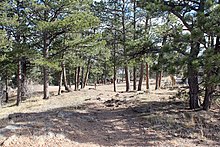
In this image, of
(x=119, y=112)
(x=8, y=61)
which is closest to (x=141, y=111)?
(x=119, y=112)

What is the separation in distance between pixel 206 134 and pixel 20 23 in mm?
9258

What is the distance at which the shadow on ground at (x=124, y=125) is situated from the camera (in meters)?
5.22

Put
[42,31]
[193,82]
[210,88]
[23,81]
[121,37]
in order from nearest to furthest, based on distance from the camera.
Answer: [210,88]
[193,82]
[42,31]
[121,37]
[23,81]

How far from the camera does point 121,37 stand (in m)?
14.3

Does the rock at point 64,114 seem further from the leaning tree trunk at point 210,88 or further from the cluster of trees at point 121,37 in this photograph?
the leaning tree trunk at point 210,88

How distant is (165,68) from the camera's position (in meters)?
6.04

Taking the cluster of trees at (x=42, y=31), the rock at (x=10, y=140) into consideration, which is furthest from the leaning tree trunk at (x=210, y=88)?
the cluster of trees at (x=42, y=31)

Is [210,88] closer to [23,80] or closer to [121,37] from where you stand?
[121,37]

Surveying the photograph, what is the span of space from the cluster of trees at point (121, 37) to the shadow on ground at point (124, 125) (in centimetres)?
91

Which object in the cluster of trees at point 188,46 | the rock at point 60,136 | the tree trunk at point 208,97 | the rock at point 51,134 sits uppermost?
the cluster of trees at point 188,46

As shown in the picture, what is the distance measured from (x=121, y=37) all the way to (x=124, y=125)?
8.90 m

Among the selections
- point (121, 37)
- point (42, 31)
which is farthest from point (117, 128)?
point (121, 37)

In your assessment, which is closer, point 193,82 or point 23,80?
point 193,82

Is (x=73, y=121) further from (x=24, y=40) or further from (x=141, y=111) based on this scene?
(x=24, y=40)
